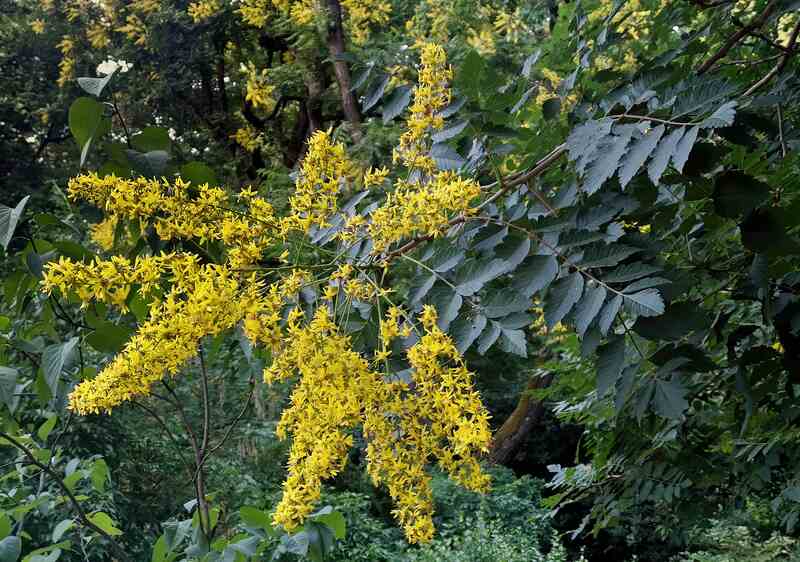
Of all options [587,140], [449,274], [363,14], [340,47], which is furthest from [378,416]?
[363,14]

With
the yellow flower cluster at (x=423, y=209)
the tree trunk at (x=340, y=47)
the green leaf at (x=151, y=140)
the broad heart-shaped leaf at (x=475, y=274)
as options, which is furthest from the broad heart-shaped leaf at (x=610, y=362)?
the tree trunk at (x=340, y=47)

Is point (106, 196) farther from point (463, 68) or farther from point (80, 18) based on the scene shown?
point (80, 18)

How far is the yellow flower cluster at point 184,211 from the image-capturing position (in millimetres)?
1190

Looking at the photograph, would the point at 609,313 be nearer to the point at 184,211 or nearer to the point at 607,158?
the point at 607,158

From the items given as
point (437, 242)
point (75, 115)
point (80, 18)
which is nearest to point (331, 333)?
point (437, 242)

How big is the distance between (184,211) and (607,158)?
0.63 m

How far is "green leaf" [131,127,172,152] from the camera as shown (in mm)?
1290

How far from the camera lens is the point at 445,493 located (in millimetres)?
6730

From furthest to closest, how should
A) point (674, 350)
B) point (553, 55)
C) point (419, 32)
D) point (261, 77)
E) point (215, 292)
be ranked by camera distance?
point (261, 77) < point (419, 32) < point (553, 55) < point (674, 350) < point (215, 292)

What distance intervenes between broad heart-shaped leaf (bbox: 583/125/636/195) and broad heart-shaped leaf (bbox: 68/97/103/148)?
2.39 ft

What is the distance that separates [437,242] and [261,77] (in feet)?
23.2

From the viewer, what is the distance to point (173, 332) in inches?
46.1

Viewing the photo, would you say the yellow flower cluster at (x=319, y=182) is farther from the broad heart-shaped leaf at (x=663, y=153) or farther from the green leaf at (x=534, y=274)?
the broad heart-shaped leaf at (x=663, y=153)

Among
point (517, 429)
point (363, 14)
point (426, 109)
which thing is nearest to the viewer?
point (426, 109)
